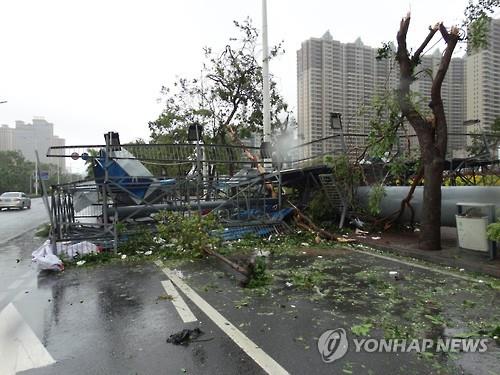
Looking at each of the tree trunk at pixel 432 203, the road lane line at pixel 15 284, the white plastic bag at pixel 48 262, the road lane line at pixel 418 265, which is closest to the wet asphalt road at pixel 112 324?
the road lane line at pixel 15 284

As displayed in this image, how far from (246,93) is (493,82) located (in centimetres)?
1091

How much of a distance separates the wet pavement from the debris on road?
0.08m

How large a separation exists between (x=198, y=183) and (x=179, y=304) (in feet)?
16.7

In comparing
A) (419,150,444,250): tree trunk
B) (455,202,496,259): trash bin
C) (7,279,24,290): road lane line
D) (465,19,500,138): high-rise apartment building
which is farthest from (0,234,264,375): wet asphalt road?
(465,19,500,138): high-rise apartment building

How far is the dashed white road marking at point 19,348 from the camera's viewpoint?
12.3 ft

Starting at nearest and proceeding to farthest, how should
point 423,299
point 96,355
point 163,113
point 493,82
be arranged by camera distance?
1. point 96,355
2. point 423,299
3. point 493,82
4. point 163,113

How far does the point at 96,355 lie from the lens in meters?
3.92

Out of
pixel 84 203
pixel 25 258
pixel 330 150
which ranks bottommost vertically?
pixel 25 258

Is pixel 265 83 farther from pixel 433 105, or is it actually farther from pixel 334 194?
pixel 433 105

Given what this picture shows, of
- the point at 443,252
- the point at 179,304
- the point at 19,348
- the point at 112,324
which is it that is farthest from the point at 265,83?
the point at 19,348

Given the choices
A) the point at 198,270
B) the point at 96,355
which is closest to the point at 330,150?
the point at 198,270

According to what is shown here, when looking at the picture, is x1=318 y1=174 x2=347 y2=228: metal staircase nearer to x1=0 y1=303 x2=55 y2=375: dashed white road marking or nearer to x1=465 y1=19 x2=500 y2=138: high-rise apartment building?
x1=465 y1=19 x2=500 y2=138: high-rise apartment building

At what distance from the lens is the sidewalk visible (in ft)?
22.0

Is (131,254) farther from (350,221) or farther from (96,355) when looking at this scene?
(350,221)
